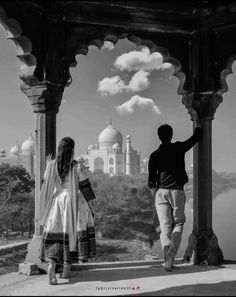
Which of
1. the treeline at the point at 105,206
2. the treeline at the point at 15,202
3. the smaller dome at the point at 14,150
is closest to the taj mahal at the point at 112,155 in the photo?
the treeline at the point at 105,206

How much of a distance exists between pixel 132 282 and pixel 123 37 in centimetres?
337

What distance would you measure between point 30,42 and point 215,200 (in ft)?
268

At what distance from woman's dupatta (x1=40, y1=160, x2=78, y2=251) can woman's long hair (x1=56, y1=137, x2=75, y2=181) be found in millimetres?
61

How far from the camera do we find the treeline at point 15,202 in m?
53.0

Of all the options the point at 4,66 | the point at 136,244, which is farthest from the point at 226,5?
the point at 4,66

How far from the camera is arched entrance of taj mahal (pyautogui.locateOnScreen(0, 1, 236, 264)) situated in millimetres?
5918

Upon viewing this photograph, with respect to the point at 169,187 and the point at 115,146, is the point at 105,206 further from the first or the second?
the point at 169,187

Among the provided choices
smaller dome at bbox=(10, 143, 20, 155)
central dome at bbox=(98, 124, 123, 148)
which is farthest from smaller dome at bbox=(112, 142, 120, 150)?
smaller dome at bbox=(10, 143, 20, 155)

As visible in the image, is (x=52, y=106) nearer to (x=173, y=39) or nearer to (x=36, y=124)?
(x=36, y=124)

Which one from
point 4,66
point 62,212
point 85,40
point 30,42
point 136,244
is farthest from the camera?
point 4,66

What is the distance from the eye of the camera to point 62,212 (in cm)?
516

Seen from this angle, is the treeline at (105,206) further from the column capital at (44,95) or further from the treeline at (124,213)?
the column capital at (44,95)

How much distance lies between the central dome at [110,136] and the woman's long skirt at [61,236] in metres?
84.7

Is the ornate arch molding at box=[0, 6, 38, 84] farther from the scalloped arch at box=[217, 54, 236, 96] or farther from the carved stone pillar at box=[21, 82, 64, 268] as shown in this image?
the scalloped arch at box=[217, 54, 236, 96]
